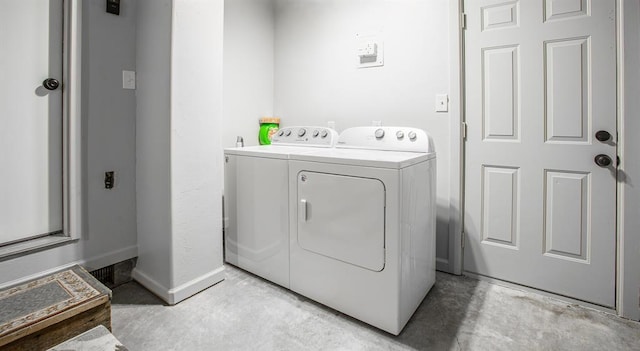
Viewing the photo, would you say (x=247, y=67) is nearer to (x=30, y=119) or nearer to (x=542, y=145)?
(x=30, y=119)

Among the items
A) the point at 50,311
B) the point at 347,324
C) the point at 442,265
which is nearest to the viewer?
the point at 50,311

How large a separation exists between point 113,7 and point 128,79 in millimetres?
415

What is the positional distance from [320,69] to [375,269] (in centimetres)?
187

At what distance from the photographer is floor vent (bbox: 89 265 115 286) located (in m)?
2.02

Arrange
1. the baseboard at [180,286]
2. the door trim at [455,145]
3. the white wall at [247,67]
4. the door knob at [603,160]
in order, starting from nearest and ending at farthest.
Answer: the door knob at [603,160], the baseboard at [180,286], the door trim at [455,145], the white wall at [247,67]

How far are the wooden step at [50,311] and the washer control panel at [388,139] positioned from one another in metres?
1.69

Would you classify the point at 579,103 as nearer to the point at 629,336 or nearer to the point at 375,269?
the point at 629,336

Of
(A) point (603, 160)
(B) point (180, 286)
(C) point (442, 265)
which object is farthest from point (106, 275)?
(A) point (603, 160)

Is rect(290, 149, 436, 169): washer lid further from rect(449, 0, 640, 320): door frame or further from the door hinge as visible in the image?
rect(449, 0, 640, 320): door frame

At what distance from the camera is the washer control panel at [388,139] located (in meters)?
2.05

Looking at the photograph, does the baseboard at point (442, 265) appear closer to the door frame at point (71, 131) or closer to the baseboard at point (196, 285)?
the baseboard at point (196, 285)

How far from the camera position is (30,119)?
5.58ft

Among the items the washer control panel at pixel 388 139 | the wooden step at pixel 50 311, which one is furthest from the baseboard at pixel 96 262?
the washer control panel at pixel 388 139

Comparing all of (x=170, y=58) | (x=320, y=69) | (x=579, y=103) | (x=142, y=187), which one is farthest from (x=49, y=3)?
(x=579, y=103)
